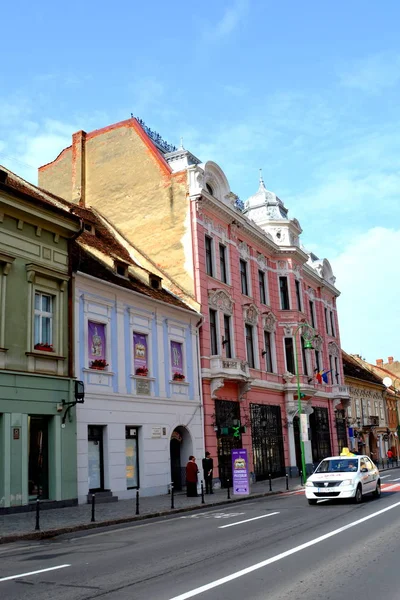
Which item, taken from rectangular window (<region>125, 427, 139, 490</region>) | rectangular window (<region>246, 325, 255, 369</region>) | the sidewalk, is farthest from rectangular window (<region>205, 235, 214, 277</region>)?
the sidewalk

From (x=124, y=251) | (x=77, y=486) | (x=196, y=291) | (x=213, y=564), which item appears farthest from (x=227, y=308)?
(x=213, y=564)

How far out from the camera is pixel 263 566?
8609 millimetres

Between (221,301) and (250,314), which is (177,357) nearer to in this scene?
(221,301)

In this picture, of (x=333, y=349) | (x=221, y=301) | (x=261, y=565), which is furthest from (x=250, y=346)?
(x=261, y=565)

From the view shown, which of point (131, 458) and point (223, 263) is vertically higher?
point (223, 263)

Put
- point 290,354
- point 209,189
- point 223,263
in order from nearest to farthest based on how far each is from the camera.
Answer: point 209,189, point 223,263, point 290,354

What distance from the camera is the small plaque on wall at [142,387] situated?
2400 cm

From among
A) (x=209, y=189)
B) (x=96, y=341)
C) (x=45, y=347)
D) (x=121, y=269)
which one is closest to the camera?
(x=45, y=347)

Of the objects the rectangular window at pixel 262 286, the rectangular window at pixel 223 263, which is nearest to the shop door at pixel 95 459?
the rectangular window at pixel 223 263

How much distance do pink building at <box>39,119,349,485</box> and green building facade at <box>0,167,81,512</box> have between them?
8.83m

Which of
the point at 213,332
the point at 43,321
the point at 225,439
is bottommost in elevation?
the point at 225,439

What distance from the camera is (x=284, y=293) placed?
39062mm

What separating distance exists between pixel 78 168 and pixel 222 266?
9.70 meters

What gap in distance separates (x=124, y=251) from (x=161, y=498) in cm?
1227
